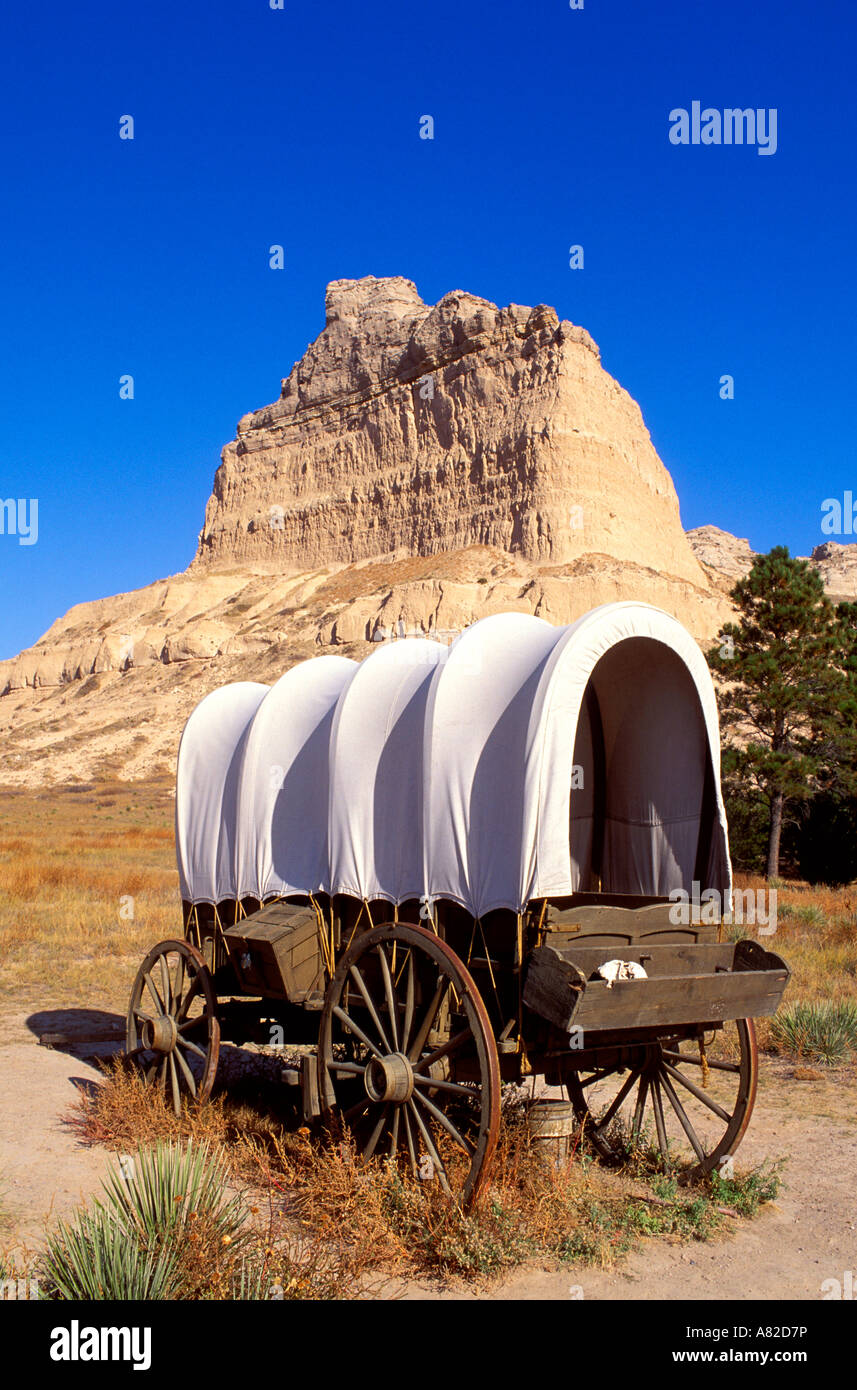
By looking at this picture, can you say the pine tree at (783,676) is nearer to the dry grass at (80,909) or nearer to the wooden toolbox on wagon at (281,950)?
the dry grass at (80,909)

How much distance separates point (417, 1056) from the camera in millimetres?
5031

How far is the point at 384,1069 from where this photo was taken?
493cm

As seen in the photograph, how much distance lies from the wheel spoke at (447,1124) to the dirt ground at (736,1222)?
0.54 metres

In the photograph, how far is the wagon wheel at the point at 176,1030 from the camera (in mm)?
6539

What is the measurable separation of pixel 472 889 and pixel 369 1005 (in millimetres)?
864

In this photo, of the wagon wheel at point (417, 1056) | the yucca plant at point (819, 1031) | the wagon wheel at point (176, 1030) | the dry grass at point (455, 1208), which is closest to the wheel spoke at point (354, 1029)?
the wagon wheel at point (417, 1056)

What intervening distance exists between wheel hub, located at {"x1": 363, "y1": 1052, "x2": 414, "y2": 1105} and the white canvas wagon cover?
836 millimetres

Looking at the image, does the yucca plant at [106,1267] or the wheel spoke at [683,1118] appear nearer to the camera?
the yucca plant at [106,1267]

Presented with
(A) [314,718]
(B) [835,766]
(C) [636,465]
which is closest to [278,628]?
(C) [636,465]

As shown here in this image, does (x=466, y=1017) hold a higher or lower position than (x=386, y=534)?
lower

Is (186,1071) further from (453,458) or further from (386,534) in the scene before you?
(386,534)

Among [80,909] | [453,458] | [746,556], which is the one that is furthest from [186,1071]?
[746,556]

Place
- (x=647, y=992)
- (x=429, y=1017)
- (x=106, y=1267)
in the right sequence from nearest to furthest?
1. (x=106, y=1267)
2. (x=647, y=992)
3. (x=429, y=1017)
